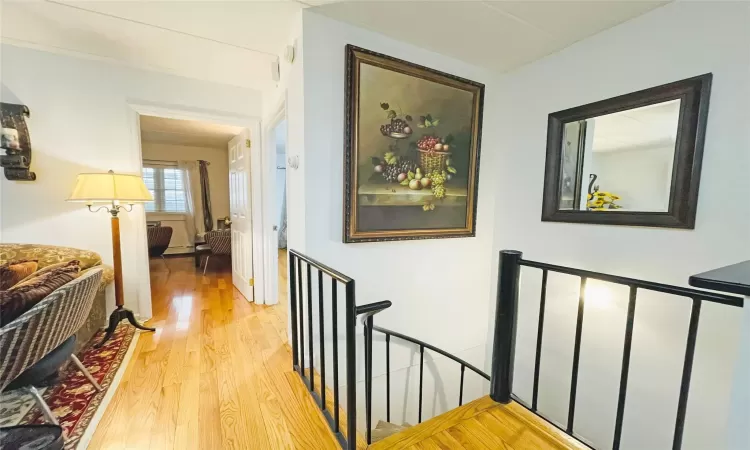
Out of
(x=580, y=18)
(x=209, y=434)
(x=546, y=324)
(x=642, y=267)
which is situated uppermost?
(x=580, y=18)

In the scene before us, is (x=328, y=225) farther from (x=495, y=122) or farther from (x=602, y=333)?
(x=602, y=333)

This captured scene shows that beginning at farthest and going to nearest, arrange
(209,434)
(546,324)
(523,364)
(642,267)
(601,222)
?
(523,364) < (546,324) < (601,222) < (642,267) < (209,434)

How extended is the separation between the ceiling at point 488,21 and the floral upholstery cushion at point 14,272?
8.24 feet

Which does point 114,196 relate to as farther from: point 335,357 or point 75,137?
point 335,357

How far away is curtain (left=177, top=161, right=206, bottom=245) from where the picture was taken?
17.6 ft

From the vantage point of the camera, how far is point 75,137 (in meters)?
2.26

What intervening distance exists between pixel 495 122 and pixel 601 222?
115cm

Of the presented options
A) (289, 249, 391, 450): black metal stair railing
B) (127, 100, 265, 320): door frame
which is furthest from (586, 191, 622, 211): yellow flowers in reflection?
(127, 100, 265, 320): door frame

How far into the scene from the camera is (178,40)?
1.96 m

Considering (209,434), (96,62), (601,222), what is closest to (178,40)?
(96,62)

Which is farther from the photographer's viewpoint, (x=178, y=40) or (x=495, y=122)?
(x=495, y=122)

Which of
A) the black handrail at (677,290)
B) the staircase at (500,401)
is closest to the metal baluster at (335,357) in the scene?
the staircase at (500,401)

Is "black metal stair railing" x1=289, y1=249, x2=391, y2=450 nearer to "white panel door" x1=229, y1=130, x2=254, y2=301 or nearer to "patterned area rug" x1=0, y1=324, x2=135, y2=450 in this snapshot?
"patterned area rug" x1=0, y1=324, x2=135, y2=450

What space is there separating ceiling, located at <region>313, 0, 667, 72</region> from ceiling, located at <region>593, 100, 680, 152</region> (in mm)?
574
